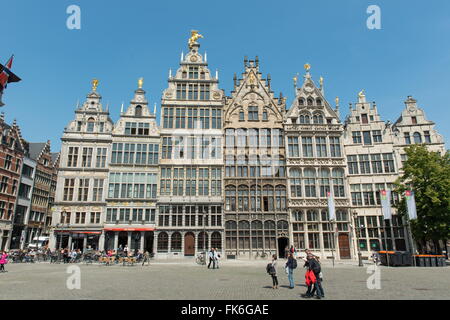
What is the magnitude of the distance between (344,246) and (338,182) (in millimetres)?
8562

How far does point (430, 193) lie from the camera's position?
29.9 m

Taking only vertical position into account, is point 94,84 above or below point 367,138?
above

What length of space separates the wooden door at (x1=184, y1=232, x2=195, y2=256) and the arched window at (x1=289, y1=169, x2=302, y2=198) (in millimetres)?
14834

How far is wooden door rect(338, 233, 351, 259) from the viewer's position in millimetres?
37438

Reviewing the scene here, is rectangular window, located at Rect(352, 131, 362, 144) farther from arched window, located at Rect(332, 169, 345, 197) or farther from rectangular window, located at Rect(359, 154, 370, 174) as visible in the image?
arched window, located at Rect(332, 169, 345, 197)

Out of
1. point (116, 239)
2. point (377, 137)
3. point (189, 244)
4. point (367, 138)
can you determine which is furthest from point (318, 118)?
point (116, 239)

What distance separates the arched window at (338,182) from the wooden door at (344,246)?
549 cm

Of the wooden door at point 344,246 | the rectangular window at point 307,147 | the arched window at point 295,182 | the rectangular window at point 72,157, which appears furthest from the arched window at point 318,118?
the rectangular window at point 72,157

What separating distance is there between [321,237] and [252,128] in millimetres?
17736

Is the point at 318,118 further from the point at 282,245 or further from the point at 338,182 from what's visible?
the point at 282,245

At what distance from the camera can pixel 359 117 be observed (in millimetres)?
42312

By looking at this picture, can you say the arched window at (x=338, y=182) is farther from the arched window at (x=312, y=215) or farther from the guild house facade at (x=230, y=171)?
the arched window at (x=312, y=215)
